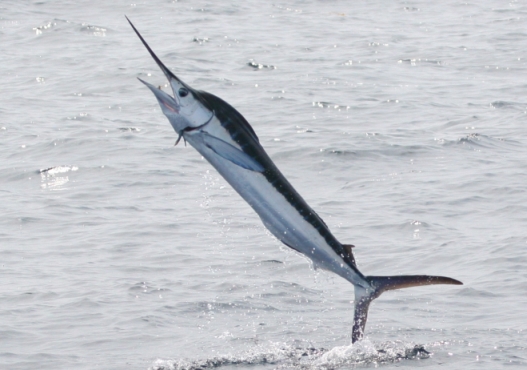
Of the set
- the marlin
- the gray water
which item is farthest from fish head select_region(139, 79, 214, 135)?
the gray water

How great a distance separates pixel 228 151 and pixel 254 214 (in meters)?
7.09

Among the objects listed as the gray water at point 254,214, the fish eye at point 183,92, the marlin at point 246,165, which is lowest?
the gray water at point 254,214

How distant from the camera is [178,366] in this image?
8000 millimetres

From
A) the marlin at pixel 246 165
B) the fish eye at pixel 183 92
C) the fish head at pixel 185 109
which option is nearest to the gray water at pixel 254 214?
the marlin at pixel 246 165

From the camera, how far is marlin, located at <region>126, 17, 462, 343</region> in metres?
5.57

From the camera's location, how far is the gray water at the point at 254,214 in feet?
28.4

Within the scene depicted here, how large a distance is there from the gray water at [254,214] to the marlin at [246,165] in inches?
88.9

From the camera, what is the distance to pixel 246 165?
5.59 m

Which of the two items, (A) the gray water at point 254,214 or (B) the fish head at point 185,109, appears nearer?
(B) the fish head at point 185,109

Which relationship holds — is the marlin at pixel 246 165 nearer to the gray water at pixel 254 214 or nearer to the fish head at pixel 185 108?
the fish head at pixel 185 108

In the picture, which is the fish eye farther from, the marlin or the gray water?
the gray water

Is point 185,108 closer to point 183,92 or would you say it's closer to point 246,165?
point 183,92

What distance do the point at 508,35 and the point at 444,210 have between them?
16646 mm

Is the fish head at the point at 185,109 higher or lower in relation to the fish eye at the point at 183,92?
lower
